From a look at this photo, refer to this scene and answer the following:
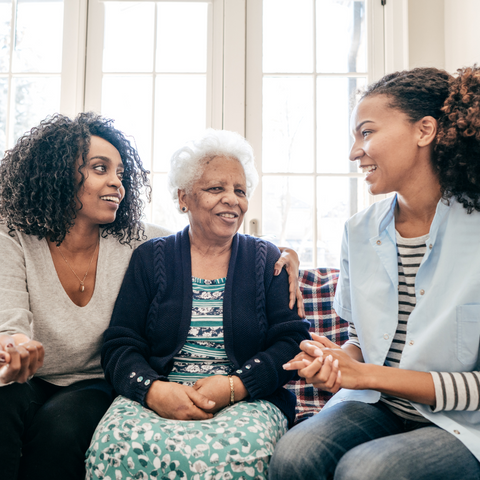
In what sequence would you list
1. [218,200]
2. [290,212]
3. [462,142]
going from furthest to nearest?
1. [290,212]
2. [218,200]
3. [462,142]

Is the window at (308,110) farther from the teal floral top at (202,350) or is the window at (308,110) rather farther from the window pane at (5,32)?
the window pane at (5,32)

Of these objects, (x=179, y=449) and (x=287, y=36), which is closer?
(x=179, y=449)

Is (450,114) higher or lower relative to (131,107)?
lower

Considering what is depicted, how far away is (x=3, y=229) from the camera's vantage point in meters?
1.50

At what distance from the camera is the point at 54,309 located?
1455mm

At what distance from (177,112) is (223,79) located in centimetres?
31

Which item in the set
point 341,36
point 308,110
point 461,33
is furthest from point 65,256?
point 461,33

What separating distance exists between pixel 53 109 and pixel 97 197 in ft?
3.92

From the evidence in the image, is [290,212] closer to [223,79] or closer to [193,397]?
[223,79]

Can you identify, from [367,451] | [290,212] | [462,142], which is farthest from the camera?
[290,212]

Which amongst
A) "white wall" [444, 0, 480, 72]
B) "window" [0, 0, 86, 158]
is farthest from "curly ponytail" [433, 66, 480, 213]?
"window" [0, 0, 86, 158]

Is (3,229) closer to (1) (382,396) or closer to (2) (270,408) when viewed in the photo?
(2) (270,408)

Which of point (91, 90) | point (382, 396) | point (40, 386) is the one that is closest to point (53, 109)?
point (91, 90)

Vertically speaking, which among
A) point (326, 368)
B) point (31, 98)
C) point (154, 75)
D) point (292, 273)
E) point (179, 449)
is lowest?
point (179, 449)
